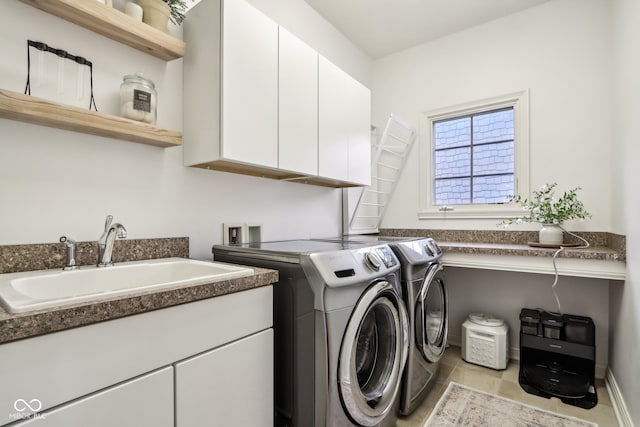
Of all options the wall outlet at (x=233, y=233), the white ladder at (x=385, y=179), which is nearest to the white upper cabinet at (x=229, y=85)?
the wall outlet at (x=233, y=233)

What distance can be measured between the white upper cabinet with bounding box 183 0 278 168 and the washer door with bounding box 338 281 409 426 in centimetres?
94

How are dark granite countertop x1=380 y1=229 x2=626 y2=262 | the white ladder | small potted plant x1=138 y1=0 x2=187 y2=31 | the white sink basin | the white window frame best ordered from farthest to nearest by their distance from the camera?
the white ladder → the white window frame → dark granite countertop x1=380 y1=229 x2=626 y2=262 → small potted plant x1=138 y1=0 x2=187 y2=31 → the white sink basin

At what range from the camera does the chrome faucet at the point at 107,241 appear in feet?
4.06

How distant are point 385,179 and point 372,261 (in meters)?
1.81

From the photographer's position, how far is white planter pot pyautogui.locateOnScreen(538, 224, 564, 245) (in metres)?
2.25

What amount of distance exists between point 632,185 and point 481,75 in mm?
1622

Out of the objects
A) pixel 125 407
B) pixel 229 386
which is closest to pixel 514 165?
pixel 229 386

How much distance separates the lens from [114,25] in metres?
1.25

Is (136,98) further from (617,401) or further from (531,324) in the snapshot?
(617,401)

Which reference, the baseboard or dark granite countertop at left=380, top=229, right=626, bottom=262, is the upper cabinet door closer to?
dark granite countertop at left=380, top=229, right=626, bottom=262

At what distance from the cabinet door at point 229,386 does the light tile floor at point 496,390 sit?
1007 millimetres

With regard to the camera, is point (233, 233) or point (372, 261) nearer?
point (372, 261)

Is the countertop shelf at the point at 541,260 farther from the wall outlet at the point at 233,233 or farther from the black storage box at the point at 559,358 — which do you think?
the wall outlet at the point at 233,233

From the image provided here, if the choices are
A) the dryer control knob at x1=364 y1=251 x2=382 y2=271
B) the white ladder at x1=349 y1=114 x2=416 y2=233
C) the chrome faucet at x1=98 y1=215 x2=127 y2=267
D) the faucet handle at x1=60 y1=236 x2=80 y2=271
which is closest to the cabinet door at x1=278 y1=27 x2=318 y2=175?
the dryer control knob at x1=364 y1=251 x2=382 y2=271
